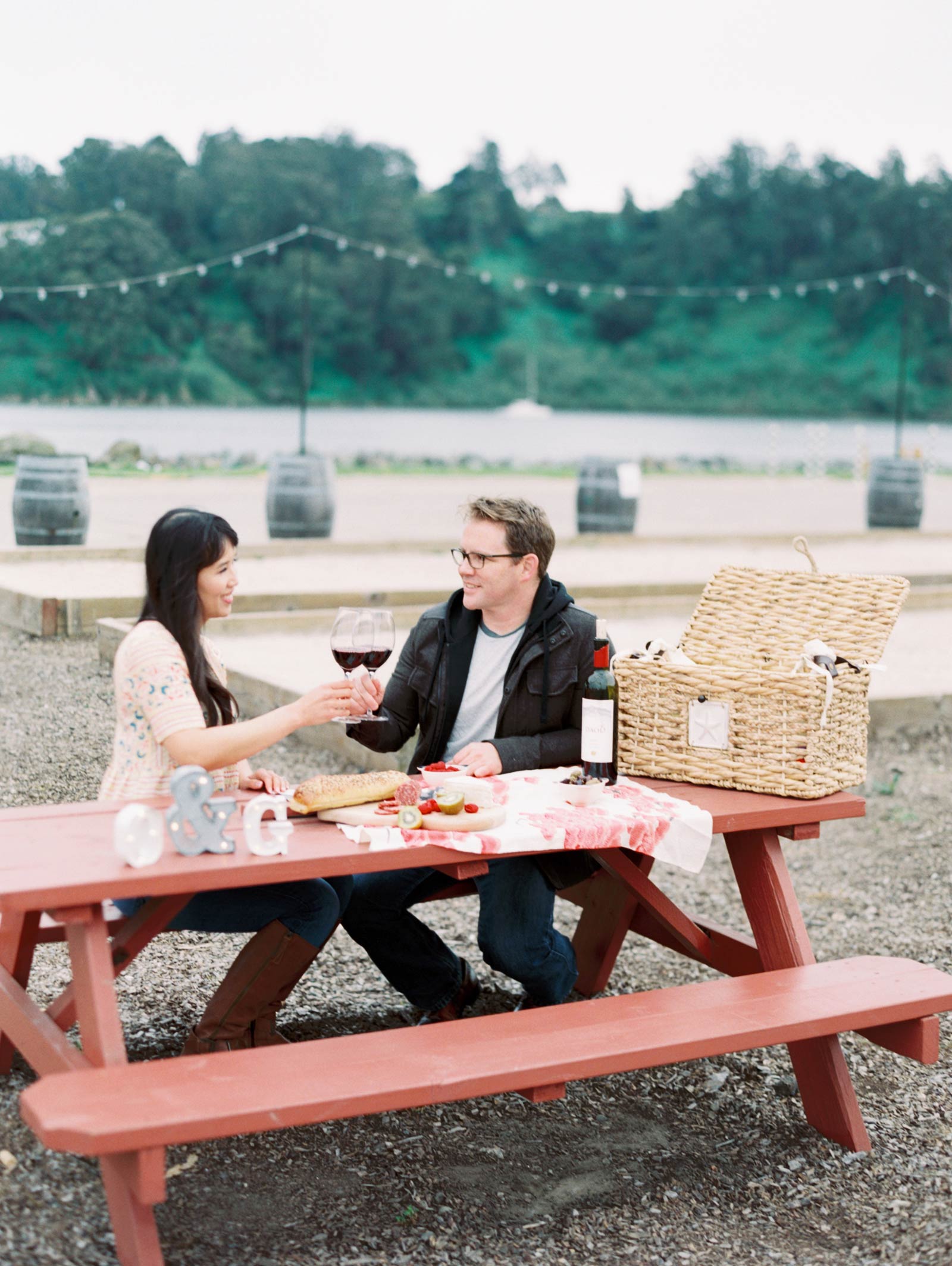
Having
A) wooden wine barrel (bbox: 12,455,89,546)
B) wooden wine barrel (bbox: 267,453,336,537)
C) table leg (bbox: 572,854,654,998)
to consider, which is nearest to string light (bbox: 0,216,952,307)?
wooden wine barrel (bbox: 267,453,336,537)

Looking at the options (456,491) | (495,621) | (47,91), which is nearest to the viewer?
(495,621)

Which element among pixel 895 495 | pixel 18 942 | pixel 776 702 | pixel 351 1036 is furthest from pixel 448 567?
pixel 351 1036

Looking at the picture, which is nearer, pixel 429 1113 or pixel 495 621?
pixel 429 1113

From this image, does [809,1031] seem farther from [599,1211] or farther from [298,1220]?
[298,1220]

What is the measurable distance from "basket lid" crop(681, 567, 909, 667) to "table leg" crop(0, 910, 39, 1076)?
1254 mm

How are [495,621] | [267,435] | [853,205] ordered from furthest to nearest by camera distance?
[853,205]
[267,435]
[495,621]

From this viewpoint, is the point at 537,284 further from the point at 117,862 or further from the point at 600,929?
the point at 117,862

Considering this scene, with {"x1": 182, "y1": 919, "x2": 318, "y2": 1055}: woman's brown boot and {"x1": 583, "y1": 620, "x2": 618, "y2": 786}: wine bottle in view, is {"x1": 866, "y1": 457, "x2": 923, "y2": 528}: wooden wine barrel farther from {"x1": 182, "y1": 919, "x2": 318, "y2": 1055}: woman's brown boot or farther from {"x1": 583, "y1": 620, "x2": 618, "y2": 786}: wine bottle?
{"x1": 182, "y1": 919, "x2": 318, "y2": 1055}: woman's brown boot

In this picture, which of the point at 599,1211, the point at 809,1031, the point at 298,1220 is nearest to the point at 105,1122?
the point at 298,1220

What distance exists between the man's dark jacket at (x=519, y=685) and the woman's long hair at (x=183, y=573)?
474mm

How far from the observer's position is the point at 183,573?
2092 millimetres

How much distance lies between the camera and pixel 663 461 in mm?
33625

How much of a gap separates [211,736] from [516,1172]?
34.5 inches

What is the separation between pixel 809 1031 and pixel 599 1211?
1.40 ft
